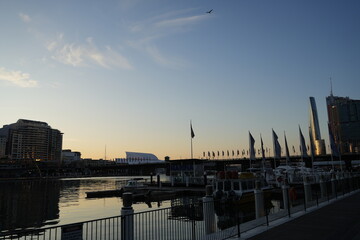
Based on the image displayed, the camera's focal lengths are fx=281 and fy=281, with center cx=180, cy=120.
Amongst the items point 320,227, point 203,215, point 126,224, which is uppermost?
point 126,224

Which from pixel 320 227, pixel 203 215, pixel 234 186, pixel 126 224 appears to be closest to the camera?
pixel 126 224

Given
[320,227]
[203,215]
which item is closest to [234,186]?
[320,227]

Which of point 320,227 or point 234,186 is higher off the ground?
point 234,186

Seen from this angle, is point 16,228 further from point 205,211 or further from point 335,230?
point 335,230

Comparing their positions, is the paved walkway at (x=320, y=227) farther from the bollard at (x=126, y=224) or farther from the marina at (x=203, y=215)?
the bollard at (x=126, y=224)

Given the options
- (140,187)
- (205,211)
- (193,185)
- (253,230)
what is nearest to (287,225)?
(253,230)

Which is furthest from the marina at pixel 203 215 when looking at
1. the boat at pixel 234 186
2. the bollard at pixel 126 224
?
the boat at pixel 234 186

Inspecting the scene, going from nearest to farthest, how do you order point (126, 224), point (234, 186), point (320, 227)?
1. point (126, 224)
2. point (320, 227)
3. point (234, 186)

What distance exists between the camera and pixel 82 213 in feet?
134

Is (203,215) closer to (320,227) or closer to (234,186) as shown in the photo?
(320,227)

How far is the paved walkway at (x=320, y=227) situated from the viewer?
12.0m

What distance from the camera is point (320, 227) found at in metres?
13.6

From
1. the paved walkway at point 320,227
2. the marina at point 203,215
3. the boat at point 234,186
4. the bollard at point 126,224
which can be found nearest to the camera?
the bollard at point 126,224

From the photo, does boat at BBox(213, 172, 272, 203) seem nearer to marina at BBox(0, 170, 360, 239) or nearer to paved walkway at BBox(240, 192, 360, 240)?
marina at BBox(0, 170, 360, 239)
